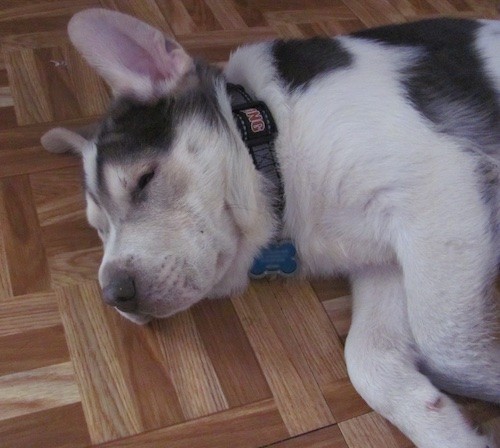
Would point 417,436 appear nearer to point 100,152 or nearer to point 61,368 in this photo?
point 61,368

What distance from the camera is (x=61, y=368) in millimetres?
1585

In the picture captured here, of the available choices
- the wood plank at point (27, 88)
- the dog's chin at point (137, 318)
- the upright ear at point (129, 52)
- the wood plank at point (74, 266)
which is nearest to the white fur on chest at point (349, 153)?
the upright ear at point (129, 52)

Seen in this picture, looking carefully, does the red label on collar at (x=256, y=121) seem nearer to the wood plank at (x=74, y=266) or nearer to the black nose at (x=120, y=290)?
the black nose at (x=120, y=290)

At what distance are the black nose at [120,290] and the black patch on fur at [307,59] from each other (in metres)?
0.66

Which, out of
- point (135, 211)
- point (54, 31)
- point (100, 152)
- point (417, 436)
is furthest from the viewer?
point (54, 31)

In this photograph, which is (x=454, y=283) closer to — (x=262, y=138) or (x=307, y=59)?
(x=262, y=138)

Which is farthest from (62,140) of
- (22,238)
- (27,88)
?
(27,88)

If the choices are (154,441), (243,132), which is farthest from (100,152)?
(154,441)

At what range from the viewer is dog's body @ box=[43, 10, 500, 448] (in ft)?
4.77

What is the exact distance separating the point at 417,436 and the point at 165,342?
0.67 metres

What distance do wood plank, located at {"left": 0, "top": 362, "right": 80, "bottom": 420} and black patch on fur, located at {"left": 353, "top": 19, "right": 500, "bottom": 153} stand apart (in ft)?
3.68

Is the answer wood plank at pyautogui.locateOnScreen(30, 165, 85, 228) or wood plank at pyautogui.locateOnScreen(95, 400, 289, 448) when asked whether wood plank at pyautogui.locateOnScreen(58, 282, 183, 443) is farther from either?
wood plank at pyautogui.locateOnScreen(30, 165, 85, 228)

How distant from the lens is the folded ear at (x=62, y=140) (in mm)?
2062

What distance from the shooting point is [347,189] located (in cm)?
156
